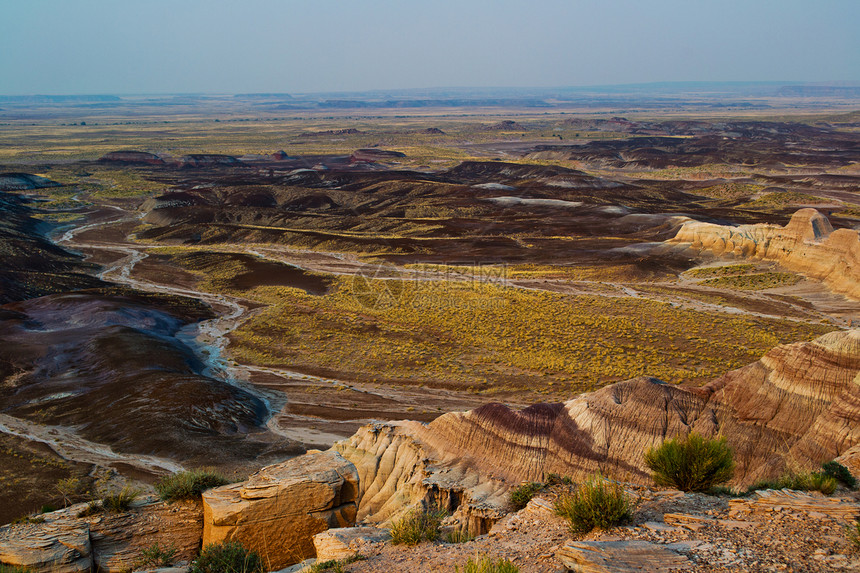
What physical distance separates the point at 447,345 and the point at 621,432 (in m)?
22.1

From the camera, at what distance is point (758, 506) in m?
9.37

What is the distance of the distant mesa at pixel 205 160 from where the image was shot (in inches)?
5559

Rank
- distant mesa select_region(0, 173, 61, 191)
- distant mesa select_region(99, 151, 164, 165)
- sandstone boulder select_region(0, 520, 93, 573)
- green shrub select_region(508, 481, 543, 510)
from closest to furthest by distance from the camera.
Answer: sandstone boulder select_region(0, 520, 93, 573)
green shrub select_region(508, 481, 543, 510)
distant mesa select_region(0, 173, 61, 191)
distant mesa select_region(99, 151, 164, 165)

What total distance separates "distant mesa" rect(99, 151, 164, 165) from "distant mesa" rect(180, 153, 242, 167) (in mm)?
6826

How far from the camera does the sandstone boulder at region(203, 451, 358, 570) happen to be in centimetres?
1179

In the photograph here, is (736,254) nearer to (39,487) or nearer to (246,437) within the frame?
(246,437)

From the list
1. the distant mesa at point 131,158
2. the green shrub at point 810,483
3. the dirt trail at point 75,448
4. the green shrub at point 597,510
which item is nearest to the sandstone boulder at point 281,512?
the green shrub at point 597,510

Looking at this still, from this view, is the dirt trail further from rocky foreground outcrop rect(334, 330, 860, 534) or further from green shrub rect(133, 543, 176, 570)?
green shrub rect(133, 543, 176, 570)

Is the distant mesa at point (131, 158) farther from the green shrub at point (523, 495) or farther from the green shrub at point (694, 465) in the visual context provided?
the green shrub at point (694, 465)

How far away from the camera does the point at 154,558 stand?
11461 mm

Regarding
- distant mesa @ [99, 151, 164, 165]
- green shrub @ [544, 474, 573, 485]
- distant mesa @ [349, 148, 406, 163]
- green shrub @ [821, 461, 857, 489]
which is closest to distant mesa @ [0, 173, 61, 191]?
distant mesa @ [99, 151, 164, 165]

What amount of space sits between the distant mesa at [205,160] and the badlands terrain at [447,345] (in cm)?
3787

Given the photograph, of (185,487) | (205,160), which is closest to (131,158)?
(205,160)

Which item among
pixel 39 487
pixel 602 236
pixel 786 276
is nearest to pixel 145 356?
pixel 39 487
